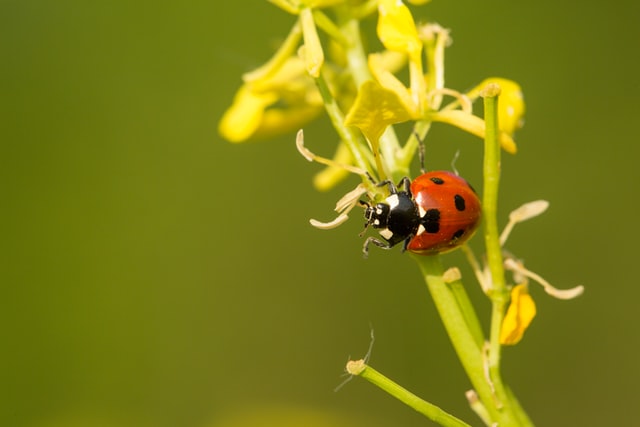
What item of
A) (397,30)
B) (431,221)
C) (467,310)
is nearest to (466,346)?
(467,310)

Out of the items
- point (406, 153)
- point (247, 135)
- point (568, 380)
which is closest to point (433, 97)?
point (406, 153)

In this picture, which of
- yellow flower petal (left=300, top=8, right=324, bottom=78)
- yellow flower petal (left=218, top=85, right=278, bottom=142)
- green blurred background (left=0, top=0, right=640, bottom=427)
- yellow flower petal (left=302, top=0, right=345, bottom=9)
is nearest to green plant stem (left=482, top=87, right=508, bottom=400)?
yellow flower petal (left=300, top=8, right=324, bottom=78)

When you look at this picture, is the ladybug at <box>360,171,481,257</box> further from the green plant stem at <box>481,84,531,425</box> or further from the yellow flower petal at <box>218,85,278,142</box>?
the yellow flower petal at <box>218,85,278,142</box>

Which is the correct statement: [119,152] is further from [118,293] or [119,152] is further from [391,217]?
[391,217]

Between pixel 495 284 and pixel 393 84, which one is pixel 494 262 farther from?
pixel 393 84

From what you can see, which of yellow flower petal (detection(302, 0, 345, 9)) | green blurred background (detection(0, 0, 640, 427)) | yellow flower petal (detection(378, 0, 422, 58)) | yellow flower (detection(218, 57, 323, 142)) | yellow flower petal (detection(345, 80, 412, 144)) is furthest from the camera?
green blurred background (detection(0, 0, 640, 427))

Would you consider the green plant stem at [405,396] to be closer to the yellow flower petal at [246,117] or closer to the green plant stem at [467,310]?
the green plant stem at [467,310]
